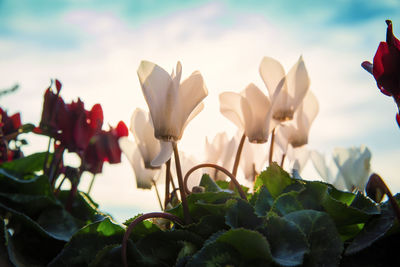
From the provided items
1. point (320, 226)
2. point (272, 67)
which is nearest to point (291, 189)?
point (320, 226)

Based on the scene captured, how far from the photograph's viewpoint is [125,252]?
65 cm

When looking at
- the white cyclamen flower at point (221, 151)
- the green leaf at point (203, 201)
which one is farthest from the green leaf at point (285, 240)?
the white cyclamen flower at point (221, 151)

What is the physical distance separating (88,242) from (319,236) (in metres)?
0.38

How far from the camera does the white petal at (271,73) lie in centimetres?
100

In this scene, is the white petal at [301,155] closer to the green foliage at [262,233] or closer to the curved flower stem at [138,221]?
the green foliage at [262,233]

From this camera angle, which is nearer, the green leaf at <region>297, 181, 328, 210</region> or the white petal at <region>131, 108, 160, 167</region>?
the green leaf at <region>297, 181, 328, 210</region>

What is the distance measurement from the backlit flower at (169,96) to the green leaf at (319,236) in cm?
26

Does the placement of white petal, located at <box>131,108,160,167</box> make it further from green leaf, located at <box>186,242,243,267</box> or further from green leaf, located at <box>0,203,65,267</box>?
green leaf, located at <box>186,242,243,267</box>

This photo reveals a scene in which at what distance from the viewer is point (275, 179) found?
0.79 metres

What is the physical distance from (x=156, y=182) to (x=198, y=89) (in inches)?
15.8

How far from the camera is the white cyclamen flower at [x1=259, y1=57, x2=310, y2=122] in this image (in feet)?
3.30

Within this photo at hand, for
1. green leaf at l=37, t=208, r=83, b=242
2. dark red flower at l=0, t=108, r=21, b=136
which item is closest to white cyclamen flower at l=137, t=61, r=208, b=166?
green leaf at l=37, t=208, r=83, b=242

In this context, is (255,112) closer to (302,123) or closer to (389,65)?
(302,123)

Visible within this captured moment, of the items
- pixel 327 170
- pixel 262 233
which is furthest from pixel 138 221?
pixel 327 170
